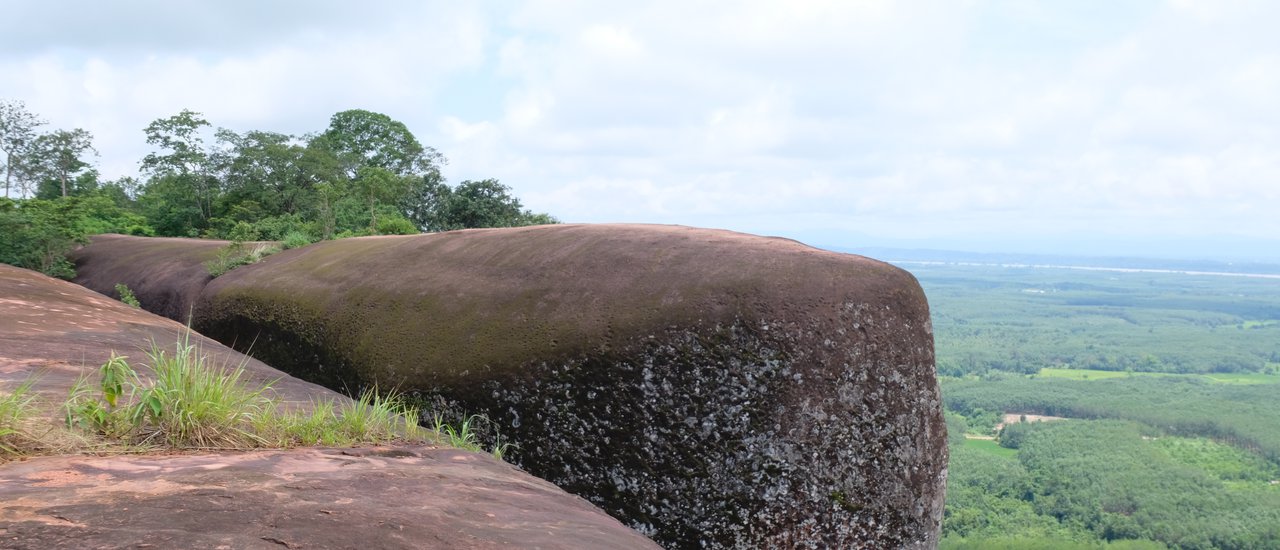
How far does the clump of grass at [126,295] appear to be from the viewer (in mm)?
15483

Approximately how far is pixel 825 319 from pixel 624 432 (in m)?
2.26

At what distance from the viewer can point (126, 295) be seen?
52.4 feet

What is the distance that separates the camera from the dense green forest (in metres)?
46.1

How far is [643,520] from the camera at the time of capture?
8570 mm

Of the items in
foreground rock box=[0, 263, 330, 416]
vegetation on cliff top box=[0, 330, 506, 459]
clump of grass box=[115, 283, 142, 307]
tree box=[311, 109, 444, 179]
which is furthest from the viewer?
tree box=[311, 109, 444, 179]

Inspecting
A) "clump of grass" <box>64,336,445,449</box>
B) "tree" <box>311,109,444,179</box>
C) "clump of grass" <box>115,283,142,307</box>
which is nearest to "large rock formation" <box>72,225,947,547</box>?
"clump of grass" <box>64,336,445,449</box>

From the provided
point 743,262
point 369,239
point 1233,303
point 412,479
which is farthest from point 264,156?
point 1233,303

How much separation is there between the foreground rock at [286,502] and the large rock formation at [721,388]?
2.06m

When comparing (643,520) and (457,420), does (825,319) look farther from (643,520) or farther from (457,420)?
(457,420)

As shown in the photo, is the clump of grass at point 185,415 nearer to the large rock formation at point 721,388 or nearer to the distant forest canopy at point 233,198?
the large rock formation at point 721,388

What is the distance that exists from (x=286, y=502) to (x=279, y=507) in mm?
86

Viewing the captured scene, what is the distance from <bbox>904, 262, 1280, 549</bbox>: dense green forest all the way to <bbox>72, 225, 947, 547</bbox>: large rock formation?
112ft

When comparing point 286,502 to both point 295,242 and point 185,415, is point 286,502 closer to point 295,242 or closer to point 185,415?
point 185,415

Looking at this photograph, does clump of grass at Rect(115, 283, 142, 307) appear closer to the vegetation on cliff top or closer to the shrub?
the shrub
